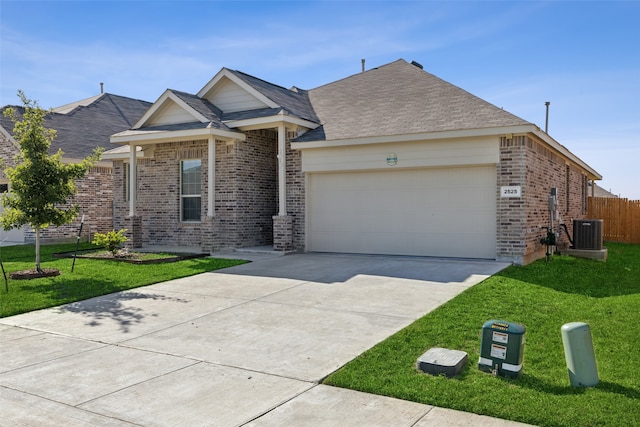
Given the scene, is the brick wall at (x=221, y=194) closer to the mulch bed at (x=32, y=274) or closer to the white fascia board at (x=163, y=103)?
the white fascia board at (x=163, y=103)

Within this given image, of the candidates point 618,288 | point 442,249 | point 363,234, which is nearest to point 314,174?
point 363,234

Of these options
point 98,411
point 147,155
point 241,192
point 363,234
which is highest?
point 147,155

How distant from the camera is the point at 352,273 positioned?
1093 centimetres

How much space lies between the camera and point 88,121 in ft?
75.8

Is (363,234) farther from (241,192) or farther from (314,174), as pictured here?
(241,192)

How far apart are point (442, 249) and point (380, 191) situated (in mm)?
2209

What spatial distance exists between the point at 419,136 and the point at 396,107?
249 cm

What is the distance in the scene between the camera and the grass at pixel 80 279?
350 inches

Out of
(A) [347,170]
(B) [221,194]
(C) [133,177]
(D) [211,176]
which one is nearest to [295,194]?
(A) [347,170]

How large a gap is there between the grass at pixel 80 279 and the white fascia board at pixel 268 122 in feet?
13.4

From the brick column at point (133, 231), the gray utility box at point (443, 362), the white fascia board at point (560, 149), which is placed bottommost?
the gray utility box at point (443, 362)

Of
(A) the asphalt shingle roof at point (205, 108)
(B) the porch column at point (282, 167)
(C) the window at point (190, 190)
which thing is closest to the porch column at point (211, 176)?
(A) the asphalt shingle roof at point (205, 108)

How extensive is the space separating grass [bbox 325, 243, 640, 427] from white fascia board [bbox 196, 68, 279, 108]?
8549mm

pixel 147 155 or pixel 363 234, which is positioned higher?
pixel 147 155
